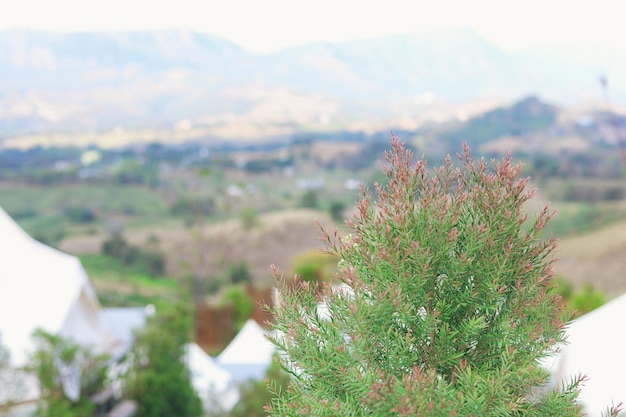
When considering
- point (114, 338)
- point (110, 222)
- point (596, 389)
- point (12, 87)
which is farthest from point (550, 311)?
point (12, 87)

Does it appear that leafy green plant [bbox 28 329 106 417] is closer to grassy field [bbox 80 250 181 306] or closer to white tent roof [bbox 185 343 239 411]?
white tent roof [bbox 185 343 239 411]

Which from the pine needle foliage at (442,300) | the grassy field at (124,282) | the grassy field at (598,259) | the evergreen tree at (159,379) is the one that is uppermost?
the pine needle foliage at (442,300)

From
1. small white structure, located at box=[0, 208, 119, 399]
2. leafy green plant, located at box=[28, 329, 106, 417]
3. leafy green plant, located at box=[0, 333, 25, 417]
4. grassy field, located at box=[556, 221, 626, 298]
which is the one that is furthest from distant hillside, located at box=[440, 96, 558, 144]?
leafy green plant, located at box=[0, 333, 25, 417]

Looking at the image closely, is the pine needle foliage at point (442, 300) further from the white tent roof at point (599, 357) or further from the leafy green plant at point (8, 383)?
the leafy green plant at point (8, 383)

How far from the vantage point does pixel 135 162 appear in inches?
2063

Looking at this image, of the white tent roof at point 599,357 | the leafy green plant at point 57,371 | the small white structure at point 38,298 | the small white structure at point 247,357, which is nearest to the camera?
the white tent roof at point 599,357

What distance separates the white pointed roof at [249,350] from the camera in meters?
12.2

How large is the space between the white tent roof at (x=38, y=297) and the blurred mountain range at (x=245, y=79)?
56.4 metres

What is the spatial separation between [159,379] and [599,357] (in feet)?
21.0

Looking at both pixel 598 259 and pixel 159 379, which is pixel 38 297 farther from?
pixel 598 259

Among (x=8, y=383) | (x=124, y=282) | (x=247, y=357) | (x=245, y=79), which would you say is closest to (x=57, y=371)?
(x=8, y=383)

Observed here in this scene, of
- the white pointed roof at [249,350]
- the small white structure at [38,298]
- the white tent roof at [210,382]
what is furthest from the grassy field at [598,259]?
the small white structure at [38,298]

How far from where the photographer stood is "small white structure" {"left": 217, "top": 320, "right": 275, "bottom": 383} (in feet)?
40.0

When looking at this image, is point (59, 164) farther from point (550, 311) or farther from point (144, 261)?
point (550, 311)
